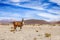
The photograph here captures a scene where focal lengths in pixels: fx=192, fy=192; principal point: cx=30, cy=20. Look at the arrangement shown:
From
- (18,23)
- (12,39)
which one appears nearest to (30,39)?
(12,39)

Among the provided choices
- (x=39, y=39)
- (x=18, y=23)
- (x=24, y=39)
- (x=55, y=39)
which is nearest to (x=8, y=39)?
(x=24, y=39)

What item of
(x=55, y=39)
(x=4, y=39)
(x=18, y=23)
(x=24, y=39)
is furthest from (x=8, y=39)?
(x=18, y=23)

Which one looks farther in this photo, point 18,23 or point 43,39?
point 18,23

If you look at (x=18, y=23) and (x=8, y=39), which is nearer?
(x=8, y=39)

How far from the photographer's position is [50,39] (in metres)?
17.3

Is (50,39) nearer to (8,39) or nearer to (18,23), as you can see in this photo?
(8,39)

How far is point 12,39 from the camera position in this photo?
1722 centimetres

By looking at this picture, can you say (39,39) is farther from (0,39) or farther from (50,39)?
(0,39)

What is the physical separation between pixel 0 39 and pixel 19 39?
5.56ft

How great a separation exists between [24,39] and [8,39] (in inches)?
56.7

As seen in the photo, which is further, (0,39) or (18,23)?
(18,23)

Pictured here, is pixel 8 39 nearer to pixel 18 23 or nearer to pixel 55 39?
Result: pixel 55 39

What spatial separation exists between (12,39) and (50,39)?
3.42 m

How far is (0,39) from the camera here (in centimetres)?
1709
